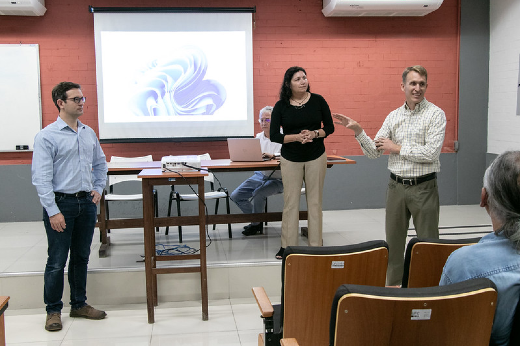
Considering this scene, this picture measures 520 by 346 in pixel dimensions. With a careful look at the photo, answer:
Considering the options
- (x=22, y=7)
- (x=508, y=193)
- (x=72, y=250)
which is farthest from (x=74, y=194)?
Result: (x=22, y=7)

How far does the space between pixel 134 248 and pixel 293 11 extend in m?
3.33

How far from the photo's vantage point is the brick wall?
5.59 m

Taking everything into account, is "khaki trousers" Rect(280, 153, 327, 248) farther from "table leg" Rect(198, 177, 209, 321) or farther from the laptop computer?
"table leg" Rect(198, 177, 209, 321)

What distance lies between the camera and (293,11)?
585 cm

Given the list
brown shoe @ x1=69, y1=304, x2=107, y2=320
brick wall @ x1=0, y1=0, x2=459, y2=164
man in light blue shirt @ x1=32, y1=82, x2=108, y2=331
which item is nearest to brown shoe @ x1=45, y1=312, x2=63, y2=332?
man in light blue shirt @ x1=32, y1=82, x2=108, y2=331

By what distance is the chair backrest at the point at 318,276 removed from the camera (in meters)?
1.79

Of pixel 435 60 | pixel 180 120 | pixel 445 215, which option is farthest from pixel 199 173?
pixel 435 60

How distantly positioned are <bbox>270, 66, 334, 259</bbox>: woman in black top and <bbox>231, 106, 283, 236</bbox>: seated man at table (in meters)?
0.81

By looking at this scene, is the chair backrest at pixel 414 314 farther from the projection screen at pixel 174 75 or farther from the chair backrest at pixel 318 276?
the projection screen at pixel 174 75

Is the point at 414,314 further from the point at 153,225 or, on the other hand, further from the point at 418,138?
the point at 153,225

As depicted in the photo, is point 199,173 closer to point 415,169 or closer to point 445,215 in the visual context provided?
point 415,169

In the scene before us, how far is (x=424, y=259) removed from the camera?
1834 millimetres

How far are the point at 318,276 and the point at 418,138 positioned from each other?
1.55 m

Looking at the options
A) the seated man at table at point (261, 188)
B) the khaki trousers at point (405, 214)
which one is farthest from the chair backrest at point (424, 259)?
the seated man at table at point (261, 188)
